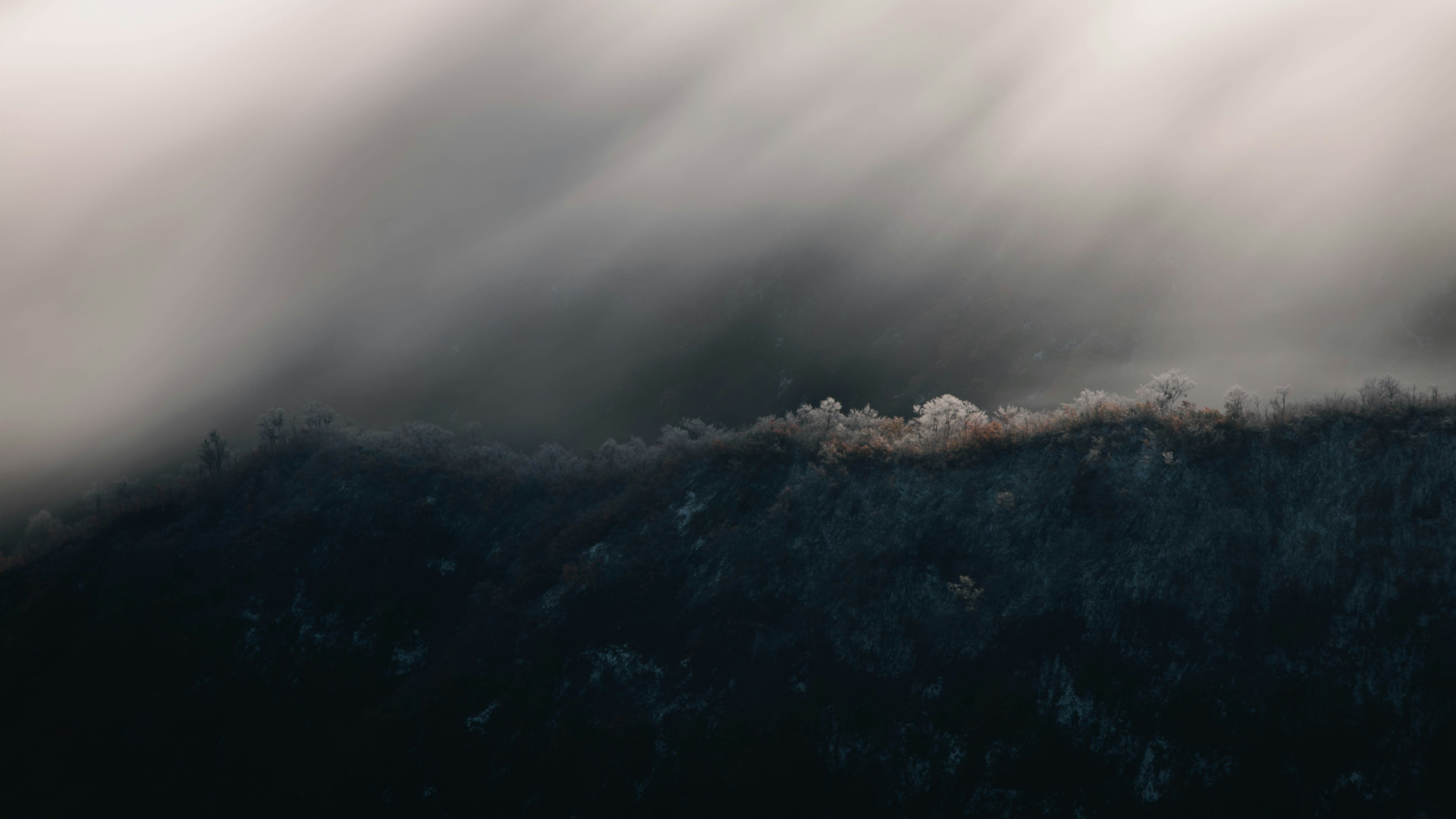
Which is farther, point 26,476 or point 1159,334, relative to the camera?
point 26,476

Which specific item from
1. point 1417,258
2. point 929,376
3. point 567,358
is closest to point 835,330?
point 929,376

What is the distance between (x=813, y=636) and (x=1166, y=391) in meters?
16.2

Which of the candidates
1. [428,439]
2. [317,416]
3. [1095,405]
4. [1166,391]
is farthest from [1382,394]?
[317,416]

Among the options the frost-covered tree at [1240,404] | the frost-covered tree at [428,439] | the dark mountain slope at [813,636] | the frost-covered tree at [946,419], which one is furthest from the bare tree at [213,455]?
the frost-covered tree at [1240,404]

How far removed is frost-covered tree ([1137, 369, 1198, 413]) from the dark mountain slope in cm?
131

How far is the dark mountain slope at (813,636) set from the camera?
19.6 meters

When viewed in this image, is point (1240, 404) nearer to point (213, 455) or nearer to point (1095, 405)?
point (1095, 405)

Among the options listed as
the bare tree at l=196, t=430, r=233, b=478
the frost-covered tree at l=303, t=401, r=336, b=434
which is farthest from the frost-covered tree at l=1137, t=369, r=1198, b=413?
the bare tree at l=196, t=430, r=233, b=478

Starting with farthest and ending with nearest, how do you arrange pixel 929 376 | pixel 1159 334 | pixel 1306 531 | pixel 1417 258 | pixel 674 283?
pixel 674 283, pixel 929 376, pixel 1159 334, pixel 1417 258, pixel 1306 531

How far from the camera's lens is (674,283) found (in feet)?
305

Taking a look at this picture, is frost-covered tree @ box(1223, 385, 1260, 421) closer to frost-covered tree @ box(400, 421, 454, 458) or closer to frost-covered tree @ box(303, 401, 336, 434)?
frost-covered tree @ box(400, 421, 454, 458)

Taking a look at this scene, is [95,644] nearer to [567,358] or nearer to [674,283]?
[567,358]

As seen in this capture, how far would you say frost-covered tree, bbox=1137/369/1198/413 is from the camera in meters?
26.5

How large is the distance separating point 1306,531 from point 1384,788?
22.8ft
